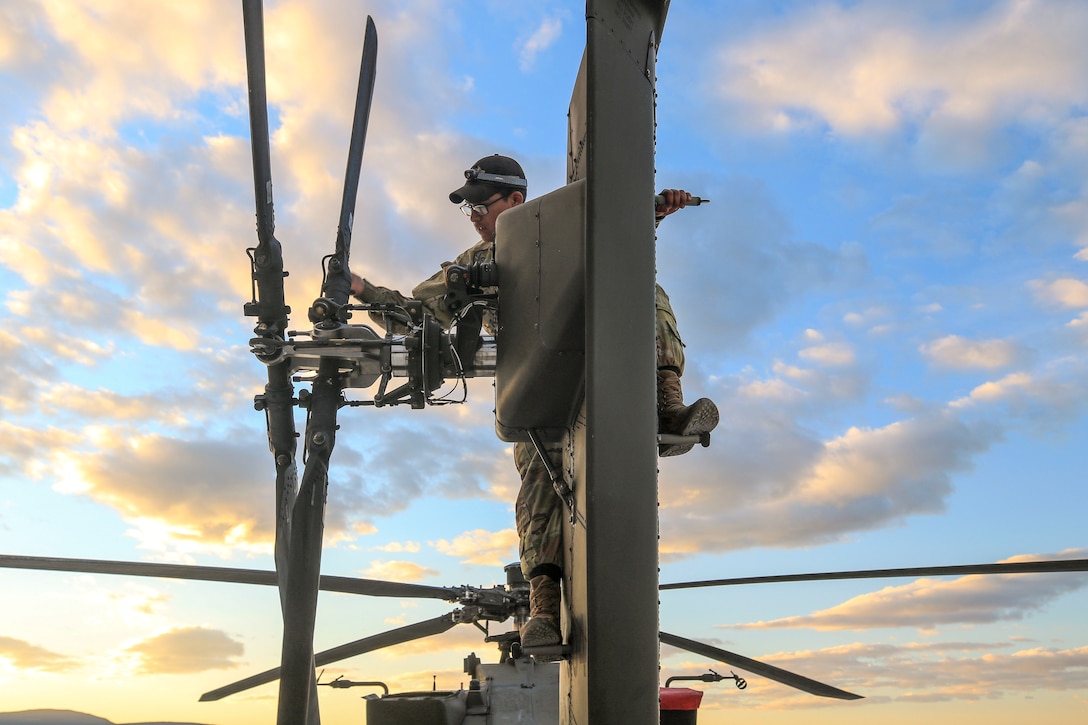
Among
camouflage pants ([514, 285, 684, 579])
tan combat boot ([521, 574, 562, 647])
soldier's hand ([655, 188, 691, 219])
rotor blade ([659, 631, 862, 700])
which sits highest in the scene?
soldier's hand ([655, 188, 691, 219])

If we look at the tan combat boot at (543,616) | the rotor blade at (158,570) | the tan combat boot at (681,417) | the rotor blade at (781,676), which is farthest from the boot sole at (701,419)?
the rotor blade at (781,676)

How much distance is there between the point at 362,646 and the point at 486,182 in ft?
18.3

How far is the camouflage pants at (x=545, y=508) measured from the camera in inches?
171

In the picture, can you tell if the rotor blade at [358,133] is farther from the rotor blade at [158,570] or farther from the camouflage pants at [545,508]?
the rotor blade at [158,570]

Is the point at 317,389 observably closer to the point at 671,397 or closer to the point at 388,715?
the point at 671,397

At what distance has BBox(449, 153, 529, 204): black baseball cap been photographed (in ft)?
19.9

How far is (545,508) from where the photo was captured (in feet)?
14.8

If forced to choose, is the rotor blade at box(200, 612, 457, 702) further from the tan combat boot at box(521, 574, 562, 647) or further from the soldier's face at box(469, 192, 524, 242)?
the tan combat boot at box(521, 574, 562, 647)

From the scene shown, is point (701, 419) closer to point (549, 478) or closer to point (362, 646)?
point (549, 478)

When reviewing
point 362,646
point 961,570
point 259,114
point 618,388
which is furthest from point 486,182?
point 362,646

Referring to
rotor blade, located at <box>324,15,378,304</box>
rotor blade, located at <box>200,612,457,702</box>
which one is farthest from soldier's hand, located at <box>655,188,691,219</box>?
rotor blade, located at <box>200,612,457,702</box>

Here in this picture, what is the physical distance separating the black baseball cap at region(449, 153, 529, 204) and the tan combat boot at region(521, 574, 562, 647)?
271cm

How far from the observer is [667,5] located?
11.4 feet

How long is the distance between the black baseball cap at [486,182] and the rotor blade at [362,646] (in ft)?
16.6
